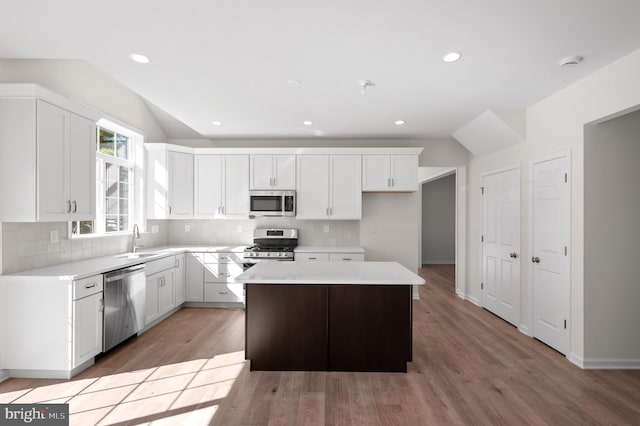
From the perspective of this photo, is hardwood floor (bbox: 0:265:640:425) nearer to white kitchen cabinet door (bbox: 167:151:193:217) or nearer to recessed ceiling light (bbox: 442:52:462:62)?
white kitchen cabinet door (bbox: 167:151:193:217)

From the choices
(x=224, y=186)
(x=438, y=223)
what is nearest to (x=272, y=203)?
(x=224, y=186)

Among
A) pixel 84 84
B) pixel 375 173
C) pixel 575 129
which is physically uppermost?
pixel 84 84

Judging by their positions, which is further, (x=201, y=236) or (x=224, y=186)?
(x=201, y=236)

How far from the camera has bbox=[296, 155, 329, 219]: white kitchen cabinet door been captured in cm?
508

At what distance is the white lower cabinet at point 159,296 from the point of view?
153 inches

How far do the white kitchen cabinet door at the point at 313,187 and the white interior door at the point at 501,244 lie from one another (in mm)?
2364

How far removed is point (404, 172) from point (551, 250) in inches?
87.8

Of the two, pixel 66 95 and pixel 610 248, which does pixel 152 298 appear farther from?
pixel 610 248

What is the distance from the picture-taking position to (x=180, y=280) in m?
4.70

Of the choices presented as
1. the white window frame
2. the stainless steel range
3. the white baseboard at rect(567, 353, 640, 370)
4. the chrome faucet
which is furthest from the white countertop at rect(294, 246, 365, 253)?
the white baseboard at rect(567, 353, 640, 370)

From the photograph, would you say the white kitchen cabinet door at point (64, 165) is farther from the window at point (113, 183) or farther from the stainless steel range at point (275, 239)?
the stainless steel range at point (275, 239)

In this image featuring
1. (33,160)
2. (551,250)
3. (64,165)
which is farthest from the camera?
(551,250)

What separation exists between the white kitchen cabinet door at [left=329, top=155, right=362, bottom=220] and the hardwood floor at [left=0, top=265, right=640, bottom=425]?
219cm

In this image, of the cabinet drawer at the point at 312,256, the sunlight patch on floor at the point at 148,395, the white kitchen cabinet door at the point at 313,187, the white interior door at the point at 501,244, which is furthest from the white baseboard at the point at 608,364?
the white kitchen cabinet door at the point at 313,187
